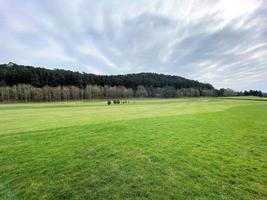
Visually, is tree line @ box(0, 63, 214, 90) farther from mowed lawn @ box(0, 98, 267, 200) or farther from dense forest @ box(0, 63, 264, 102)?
mowed lawn @ box(0, 98, 267, 200)

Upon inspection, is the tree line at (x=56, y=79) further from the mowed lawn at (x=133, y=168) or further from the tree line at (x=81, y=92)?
the mowed lawn at (x=133, y=168)

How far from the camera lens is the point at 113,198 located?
13.5ft

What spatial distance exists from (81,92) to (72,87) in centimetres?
578

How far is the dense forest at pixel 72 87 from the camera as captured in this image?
97312 mm

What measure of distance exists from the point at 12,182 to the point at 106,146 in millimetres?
3546

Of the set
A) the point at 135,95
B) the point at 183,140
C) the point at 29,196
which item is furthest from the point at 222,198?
the point at 135,95

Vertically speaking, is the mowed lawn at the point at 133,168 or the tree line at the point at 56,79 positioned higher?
the tree line at the point at 56,79

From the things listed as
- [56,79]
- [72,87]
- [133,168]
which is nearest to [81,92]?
[72,87]

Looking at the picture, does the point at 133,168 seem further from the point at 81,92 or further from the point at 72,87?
the point at 81,92

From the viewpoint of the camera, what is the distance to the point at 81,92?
111m

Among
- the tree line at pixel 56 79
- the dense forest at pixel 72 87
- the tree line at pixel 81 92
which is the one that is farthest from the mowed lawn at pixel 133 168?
the tree line at pixel 56 79

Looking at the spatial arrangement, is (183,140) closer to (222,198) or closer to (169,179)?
(169,179)

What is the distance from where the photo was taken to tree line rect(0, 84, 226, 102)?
9369 centimetres

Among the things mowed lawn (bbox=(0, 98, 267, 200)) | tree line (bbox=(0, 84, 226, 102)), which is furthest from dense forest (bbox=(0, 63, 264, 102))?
mowed lawn (bbox=(0, 98, 267, 200))
